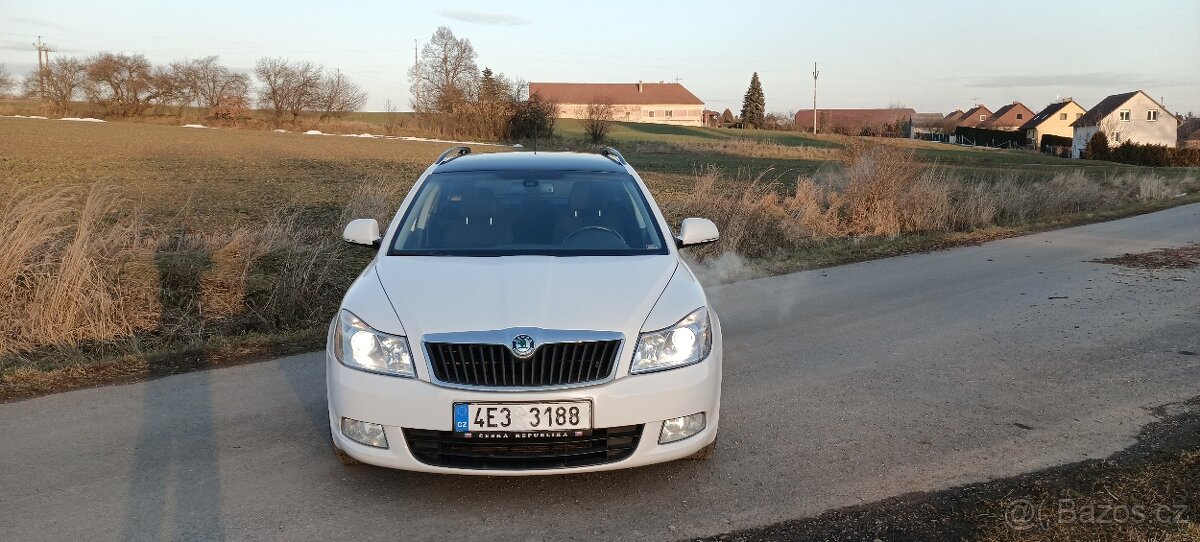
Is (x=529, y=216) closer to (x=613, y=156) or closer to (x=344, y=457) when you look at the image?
(x=613, y=156)

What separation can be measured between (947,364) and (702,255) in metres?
5.59

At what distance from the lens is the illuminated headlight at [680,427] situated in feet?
13.1

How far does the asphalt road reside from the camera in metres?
3.83

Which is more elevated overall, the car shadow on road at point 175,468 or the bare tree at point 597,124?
the bare tree at point 597,124

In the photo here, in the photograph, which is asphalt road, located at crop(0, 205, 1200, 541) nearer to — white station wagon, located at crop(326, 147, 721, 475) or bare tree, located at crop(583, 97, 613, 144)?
white station wagon, located at crop(326, 147, 721, 475)

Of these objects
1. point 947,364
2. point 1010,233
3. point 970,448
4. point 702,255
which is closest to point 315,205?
point 702,255

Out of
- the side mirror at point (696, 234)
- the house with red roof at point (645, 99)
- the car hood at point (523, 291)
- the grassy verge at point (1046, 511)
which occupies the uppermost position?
the house with red roof at point (645, 99)

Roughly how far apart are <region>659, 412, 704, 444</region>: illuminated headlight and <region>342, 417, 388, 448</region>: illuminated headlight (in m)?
1.21

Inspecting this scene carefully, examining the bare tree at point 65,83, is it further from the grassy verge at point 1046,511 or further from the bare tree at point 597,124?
the grassy verge at point 1046,511

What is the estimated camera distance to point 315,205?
1820 centimetres

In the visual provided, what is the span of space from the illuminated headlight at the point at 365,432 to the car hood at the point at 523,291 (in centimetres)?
44

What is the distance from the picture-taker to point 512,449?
3.84 m

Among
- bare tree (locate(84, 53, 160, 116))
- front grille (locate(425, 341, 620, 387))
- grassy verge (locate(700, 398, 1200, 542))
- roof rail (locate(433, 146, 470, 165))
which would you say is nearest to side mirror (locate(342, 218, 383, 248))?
roof rail (locate(433, 146, 470, 165))

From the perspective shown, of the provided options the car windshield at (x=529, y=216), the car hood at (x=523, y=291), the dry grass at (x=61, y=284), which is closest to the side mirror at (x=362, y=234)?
the car windshield at (x=529, y=216)
